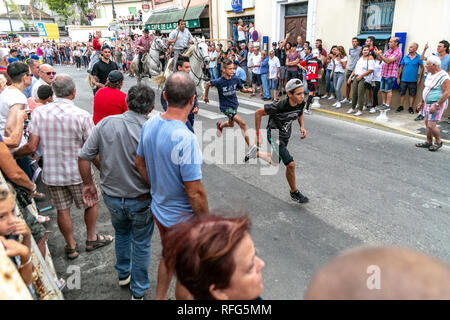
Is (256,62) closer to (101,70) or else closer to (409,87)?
(409,87)

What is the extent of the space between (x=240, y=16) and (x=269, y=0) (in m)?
2.51

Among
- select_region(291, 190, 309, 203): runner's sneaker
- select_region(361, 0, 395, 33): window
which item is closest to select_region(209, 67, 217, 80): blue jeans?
select_region(361, 0, 395, 33): window

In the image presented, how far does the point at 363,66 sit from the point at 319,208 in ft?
22.4

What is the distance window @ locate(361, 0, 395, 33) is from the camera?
34.0 feet

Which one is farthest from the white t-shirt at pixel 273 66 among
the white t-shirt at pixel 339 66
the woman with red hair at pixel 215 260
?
the woman with red hair at pixel 215 260

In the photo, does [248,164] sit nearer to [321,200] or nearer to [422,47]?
[321,200]

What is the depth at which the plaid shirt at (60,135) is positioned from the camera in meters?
3.32

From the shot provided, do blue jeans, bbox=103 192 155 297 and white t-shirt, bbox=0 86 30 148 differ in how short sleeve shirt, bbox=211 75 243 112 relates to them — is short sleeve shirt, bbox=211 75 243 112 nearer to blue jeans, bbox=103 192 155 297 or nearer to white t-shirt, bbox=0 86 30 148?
white t-shirt, bbox=0 86 30 148

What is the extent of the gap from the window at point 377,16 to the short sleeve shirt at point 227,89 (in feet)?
20.8

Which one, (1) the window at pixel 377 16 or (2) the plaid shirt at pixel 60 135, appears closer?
(2) the plaid shirt at pixel 60 135

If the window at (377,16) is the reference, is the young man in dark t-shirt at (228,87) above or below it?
below

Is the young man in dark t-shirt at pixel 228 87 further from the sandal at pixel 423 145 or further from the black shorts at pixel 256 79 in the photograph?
the black shorts at pixel 256 79

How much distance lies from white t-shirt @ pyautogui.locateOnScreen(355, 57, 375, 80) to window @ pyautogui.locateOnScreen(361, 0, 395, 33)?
69.7 inches
